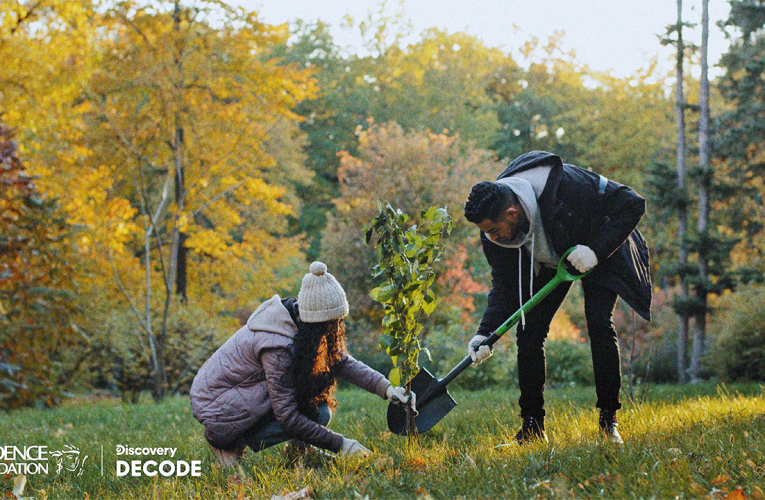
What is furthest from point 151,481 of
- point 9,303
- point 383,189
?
point 383,189

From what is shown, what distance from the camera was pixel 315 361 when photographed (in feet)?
10.2

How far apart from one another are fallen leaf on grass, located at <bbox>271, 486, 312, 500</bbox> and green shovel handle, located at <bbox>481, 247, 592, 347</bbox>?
115cm

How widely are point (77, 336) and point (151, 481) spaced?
19.9 feet

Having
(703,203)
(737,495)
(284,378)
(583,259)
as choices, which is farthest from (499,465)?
(703,203)

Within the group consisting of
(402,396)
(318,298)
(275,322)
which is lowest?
(402,396)

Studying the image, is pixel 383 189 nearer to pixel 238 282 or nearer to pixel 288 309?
pixel 238 282

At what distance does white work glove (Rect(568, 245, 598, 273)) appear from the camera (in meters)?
2.90

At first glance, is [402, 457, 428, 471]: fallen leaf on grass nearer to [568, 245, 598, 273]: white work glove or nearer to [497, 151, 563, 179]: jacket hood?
[568, 245, 598, 273]: white work glove

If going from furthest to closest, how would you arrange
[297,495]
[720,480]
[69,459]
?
[69,459]
[297,495]
[720,480]

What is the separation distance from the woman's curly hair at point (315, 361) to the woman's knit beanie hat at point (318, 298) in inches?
2.4

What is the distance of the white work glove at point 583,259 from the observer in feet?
9.52

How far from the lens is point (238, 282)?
13711mm

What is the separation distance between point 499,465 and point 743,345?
21.1ft

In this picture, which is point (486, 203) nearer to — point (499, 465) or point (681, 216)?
point (499, 465)
